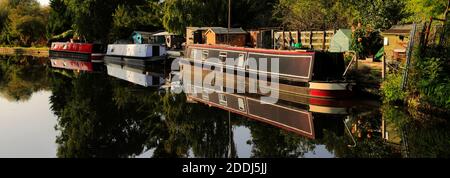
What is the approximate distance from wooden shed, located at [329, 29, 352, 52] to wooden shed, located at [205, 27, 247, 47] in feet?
33.9

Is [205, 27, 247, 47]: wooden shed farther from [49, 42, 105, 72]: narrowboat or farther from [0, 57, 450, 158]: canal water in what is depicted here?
[0, 57, 450, 158]: canal water

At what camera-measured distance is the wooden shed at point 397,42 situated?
63.6 feet

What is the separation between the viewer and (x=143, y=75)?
32656mm

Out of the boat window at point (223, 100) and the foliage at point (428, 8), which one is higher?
the foliage at point (428, 8)

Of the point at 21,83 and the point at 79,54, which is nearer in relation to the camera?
the point at 21,83

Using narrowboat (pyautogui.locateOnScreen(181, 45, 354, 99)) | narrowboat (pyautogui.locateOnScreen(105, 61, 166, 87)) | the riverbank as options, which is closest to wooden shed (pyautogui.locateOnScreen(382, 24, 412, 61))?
narrowboat (pyautogui.locateOnScreen(181, 45, 354, 99))

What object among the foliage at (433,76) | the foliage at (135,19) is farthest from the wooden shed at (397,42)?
the foliage at (135,19)

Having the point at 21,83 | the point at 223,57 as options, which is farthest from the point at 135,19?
the point at 223,57

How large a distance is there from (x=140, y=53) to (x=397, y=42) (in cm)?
2285

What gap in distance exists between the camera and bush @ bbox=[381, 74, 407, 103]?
17406 mm

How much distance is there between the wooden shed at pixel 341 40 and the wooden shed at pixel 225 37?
1033cm

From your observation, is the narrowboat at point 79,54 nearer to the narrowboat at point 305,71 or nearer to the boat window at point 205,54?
the boat window at point 205,54

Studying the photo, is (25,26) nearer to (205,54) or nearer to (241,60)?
(205,54)
